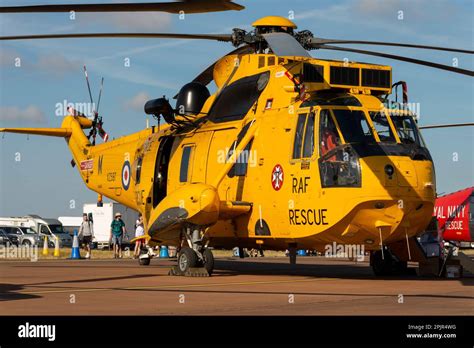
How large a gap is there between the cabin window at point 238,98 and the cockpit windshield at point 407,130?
10.7ft

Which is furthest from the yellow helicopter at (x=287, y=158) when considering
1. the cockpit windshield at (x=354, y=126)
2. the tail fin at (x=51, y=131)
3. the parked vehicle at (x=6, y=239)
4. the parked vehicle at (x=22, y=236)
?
the parked vehicle at (x=22, y=236)

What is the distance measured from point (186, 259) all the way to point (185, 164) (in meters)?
3.05

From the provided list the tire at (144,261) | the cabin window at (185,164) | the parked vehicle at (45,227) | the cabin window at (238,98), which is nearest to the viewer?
the cabin window at (238,98)

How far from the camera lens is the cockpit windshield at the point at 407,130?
17438 millimetres

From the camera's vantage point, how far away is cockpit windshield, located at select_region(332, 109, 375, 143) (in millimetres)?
16891

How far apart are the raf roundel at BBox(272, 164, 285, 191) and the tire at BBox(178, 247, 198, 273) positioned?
247cm

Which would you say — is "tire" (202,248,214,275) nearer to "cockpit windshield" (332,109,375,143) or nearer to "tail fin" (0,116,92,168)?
"cockpit windshield" (332,109,375,143)

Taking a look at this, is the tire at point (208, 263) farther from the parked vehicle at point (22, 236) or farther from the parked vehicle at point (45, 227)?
the parked vehicle at point (22, 236)

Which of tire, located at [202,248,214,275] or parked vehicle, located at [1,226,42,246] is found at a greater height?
parked vehicle, located at [1,226,42,246]

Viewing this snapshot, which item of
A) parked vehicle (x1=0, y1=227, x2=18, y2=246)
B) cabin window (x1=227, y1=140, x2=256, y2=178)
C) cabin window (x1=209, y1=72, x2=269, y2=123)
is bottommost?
parked vehicle (x1=0, y1=227, x2=18, y2=246)

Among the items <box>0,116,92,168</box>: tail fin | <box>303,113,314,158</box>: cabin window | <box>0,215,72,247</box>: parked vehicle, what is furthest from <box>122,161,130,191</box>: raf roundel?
<box>0,215,72,247</box>: parked vehicle

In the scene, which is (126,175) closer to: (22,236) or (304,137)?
(304,137)

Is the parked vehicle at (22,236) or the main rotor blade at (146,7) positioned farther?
the parked vehicle at (22,236)

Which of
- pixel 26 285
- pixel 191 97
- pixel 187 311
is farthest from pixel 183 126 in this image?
pixel 187 311
